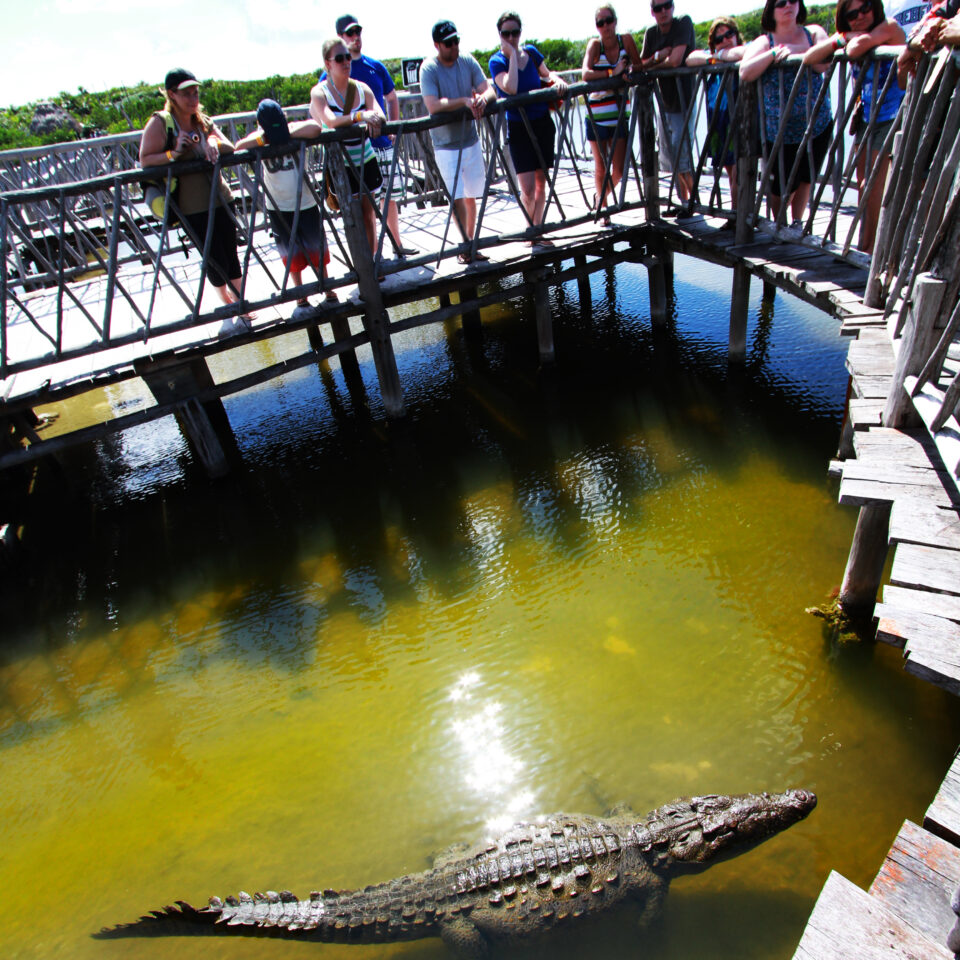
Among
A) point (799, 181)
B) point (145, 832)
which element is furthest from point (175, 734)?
point (799, 181)

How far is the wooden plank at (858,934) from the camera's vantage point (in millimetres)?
1803

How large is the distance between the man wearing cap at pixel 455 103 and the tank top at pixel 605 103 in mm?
1362

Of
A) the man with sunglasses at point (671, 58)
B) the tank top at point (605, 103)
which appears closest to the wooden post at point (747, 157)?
the man with sunglasses at point (671, 58)

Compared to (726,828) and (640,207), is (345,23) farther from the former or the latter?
(726,828)

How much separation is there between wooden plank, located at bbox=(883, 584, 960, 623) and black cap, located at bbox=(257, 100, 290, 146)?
217 inches

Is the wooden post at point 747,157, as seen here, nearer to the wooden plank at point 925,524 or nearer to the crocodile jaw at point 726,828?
the wooden plank at point 925,524

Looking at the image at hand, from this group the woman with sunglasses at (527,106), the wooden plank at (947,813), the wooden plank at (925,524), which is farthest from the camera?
the woman with sunglasses at (527,106)

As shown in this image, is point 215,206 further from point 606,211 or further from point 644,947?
point 644,947

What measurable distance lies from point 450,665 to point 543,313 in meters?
4.87

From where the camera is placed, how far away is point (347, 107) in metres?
5.79

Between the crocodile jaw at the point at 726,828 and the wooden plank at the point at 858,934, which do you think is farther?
the crocodile jaw at the point at 726,828

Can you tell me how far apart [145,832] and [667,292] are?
8.39 m

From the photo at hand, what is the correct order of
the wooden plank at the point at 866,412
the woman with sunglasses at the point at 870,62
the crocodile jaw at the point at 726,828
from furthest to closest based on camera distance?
the woman with sunglasses at the point at 870,62 < the wooden plank at the point at 866,412 < the crocodile jaw at the point at 726,828

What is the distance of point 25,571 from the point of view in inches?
235
